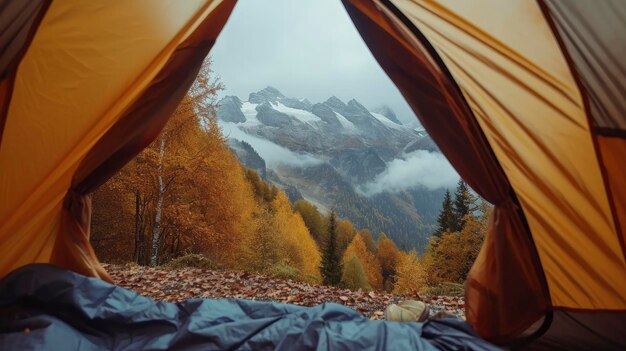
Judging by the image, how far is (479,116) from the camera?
7.45ft

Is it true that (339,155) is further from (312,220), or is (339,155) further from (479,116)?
(479,116)

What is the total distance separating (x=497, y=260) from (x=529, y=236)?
0.25 metres

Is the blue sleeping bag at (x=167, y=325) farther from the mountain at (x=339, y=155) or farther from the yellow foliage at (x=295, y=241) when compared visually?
the mountain at (x=339, y=155)

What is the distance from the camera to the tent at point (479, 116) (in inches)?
82.2

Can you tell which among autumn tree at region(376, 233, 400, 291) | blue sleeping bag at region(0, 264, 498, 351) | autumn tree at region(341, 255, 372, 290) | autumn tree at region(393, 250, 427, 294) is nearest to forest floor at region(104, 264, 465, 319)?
blue sleeping bag at region(0, 264, 498, 351)

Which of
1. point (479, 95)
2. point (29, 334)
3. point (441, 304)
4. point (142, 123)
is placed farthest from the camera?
point (441, 304)

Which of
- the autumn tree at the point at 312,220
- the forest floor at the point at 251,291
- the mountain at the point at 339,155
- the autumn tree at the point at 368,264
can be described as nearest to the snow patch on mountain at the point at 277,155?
the mountain at the point at 339,155

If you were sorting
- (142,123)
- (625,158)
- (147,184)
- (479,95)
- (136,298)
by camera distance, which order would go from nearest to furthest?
(625,158) → (479,95) → (136,298) → (142,123) → (147,184)

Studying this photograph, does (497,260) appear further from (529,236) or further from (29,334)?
(29,334)

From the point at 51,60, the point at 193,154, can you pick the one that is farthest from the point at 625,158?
the point at 193,154

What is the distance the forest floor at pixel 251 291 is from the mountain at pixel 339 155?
300 ft

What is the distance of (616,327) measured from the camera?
7.42 ft

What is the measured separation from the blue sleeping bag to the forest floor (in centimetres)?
230

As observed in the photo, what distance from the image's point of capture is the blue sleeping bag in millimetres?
1941
